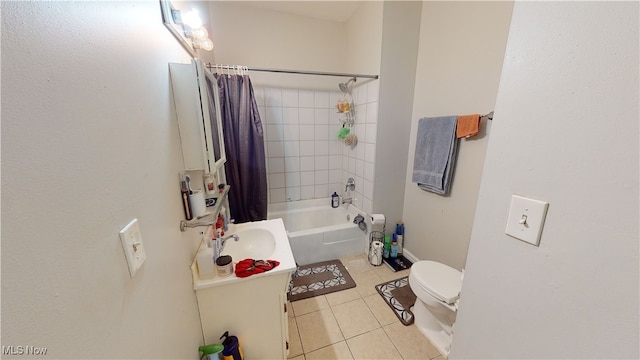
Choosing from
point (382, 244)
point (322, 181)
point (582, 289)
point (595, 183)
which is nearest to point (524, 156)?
point (595, 183)

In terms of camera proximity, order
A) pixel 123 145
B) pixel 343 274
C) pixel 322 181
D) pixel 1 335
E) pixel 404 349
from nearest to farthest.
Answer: pixel 1 335
pixel 123 145
pixel 404 349
pixel 343 274
pixel 322 181

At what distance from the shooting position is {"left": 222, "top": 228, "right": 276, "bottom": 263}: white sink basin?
1.31m

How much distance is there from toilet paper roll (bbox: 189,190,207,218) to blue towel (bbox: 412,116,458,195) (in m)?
1.67

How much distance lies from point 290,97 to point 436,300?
223cm

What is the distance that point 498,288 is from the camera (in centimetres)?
62

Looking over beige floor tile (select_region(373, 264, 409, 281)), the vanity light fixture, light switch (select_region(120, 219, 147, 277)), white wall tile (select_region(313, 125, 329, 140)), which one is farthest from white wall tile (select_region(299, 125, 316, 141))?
light switch (select_region(120, 219, 147, 277))

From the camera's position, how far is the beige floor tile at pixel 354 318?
148cm

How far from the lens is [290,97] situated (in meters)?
2.42

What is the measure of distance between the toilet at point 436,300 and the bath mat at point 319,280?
Answer: 590 mm

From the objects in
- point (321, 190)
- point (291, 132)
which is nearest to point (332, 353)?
point (321, 190)

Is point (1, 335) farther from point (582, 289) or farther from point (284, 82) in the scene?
point (284, 82)

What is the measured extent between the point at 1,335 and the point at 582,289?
3.19 feet

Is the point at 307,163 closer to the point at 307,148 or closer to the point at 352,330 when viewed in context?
the point at 307,148

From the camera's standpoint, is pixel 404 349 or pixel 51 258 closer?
pixel 51 258
